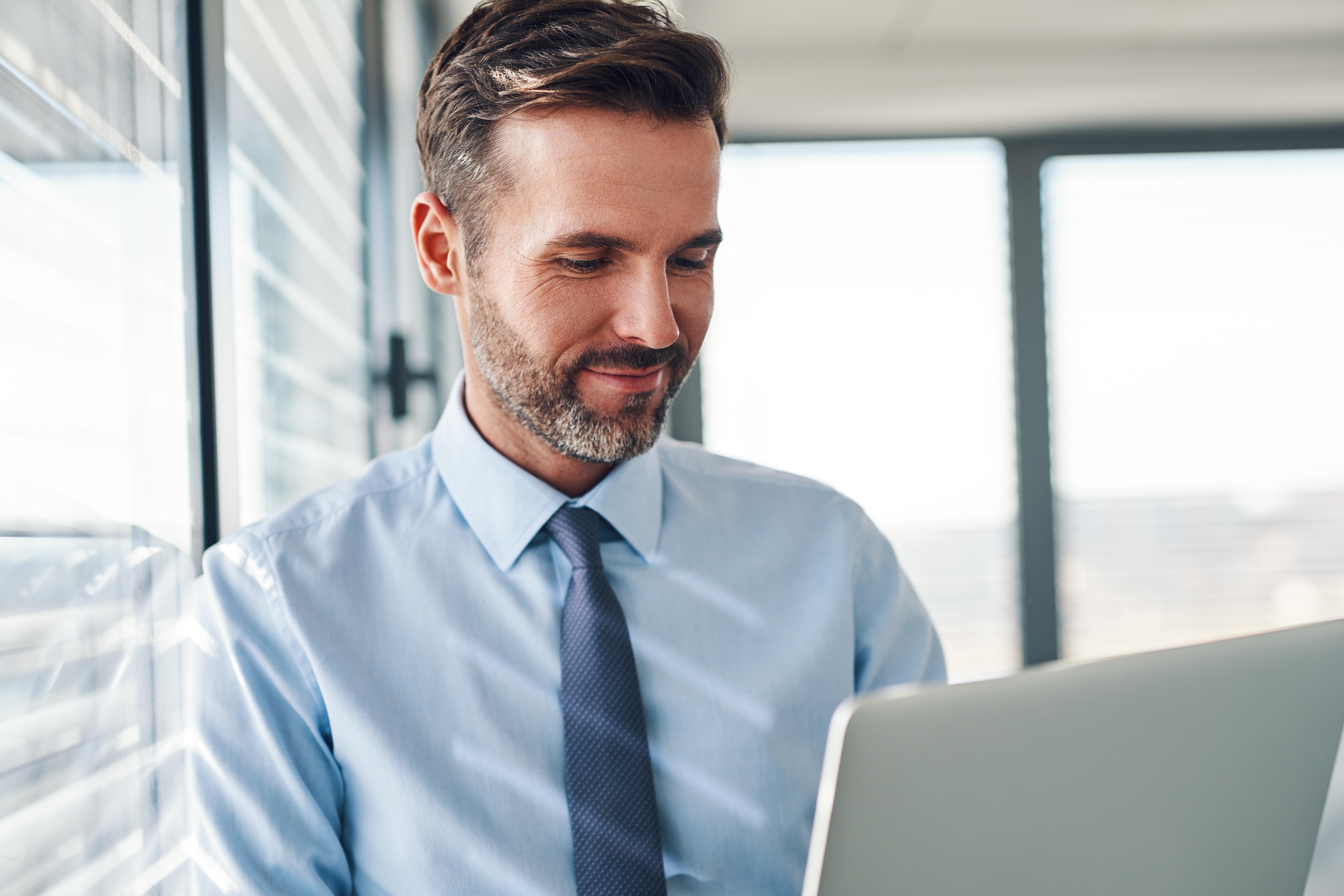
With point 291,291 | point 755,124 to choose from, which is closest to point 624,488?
point 291,291

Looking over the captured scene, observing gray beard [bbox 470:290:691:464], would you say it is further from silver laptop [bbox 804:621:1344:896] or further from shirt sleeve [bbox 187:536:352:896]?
silver laptop [bbox 804:621:1344:896]

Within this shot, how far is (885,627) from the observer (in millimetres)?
956

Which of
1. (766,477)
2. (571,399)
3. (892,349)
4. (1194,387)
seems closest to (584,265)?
(571,399)

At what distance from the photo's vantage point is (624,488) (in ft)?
2.93

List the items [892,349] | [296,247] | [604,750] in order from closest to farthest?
[604,750], [296,247], [892,349]

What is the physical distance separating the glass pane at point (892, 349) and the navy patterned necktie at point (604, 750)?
2.11 m

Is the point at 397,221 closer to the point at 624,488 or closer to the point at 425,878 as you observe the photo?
the point at 624,488

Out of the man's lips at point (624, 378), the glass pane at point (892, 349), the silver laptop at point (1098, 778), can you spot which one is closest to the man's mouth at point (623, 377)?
the man's lips at point (624, 378)

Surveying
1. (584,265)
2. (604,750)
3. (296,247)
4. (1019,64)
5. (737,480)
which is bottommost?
(604,750)

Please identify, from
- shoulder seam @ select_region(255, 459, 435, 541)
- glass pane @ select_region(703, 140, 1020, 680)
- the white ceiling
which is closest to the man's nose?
shoulder seam @ select_region(255, 459, 435, 541)

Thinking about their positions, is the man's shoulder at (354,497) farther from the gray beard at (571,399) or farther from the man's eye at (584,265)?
the man's eye at (584,265)

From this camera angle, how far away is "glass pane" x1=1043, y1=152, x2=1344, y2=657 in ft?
9.71

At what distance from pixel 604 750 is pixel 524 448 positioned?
Answer: 1.06ft

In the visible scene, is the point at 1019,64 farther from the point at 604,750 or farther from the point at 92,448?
the point at 92,448
